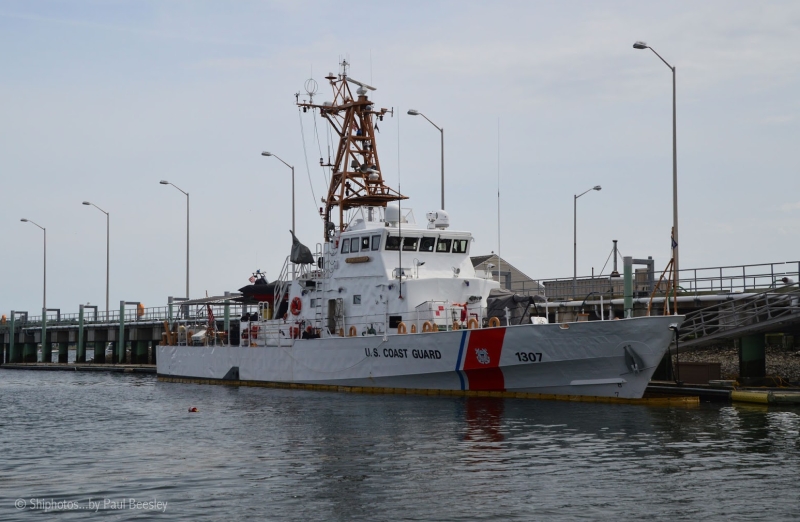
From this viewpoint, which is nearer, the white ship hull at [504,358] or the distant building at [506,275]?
the white ship hull at [504,358]

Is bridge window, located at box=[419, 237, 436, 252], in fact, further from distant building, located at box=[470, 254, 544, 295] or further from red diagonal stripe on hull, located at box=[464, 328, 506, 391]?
distant building, located at box=[470, 254, 544, 295]

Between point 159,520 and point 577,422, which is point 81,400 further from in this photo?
point 159,520

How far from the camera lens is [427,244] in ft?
104

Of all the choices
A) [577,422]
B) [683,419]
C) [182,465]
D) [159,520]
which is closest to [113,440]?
[182,465]

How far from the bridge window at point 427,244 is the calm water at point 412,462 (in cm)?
660

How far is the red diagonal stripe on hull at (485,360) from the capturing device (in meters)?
26.1

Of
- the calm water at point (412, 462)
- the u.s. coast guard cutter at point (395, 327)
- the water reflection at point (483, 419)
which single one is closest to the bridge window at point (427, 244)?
the u.s. coast guard cutter at point (395, 327)

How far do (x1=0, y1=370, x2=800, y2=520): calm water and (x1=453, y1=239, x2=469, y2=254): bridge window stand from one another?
7001 millimetres

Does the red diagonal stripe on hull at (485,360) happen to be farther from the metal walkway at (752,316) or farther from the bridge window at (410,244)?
the bridge window at (410,244)

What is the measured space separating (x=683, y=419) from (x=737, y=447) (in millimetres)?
4280

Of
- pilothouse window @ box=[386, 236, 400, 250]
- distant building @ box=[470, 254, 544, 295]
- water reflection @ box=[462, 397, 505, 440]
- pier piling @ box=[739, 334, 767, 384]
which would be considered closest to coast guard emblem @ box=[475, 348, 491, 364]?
water reflection @ box=[462, 397, 505, 440]

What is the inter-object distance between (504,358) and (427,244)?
6788 mm

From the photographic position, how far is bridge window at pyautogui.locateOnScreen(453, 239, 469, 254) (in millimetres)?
32188

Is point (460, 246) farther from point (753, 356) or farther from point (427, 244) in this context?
point (753, 356)
